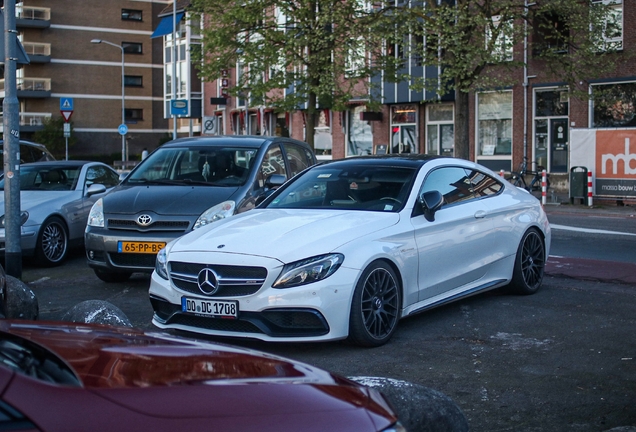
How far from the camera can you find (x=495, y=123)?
3244 centimetres

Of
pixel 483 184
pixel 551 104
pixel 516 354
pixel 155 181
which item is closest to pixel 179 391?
pixel 516 354

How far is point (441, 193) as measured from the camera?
757 cm

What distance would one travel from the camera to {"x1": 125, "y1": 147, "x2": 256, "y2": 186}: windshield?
1012 centimetres

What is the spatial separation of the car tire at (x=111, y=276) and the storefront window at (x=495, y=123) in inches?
945

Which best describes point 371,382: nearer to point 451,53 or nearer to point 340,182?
point 340,182

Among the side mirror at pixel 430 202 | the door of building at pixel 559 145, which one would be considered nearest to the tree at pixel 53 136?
the door of building at pixel 559 145

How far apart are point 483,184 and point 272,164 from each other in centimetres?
318

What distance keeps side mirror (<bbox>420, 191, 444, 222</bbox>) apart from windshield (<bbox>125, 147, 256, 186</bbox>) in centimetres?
330

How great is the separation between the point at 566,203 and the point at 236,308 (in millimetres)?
19790

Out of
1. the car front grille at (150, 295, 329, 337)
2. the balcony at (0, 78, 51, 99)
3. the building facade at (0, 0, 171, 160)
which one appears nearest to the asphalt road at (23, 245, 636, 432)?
the car front grille at (150, 295, 329, 337)

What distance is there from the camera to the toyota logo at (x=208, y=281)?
244 inches

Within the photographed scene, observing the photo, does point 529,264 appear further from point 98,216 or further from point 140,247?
point 98,216

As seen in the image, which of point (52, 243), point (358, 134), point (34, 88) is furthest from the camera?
point (34, 88)

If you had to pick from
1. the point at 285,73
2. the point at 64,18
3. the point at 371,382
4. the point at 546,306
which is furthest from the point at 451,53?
the point at 64,18
